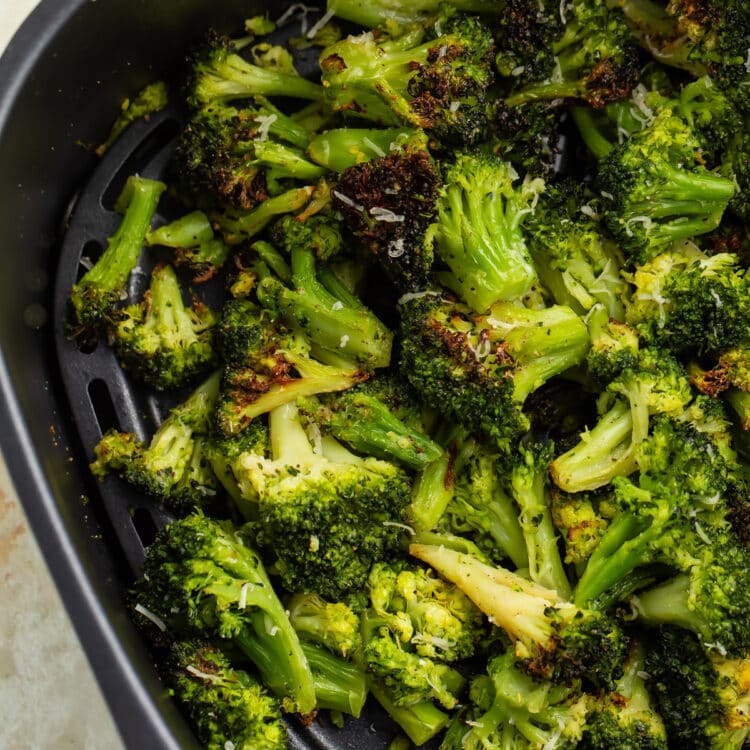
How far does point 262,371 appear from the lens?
78.6 inches

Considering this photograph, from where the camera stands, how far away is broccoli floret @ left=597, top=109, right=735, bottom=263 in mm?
2020

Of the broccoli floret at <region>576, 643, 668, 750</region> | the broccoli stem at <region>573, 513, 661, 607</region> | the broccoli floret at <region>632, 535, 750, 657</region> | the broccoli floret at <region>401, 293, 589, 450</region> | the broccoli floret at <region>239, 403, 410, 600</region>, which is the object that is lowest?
the broccoli floret at <region>576, 643, 668, 750</region>

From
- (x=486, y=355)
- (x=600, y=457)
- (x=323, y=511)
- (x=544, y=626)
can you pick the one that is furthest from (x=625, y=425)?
(x=323, y=511)

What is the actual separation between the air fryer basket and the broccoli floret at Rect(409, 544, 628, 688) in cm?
41

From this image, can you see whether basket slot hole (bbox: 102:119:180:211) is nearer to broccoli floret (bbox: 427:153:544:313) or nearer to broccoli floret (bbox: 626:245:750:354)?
broccoli floret (bbox: 427:153:544:313)

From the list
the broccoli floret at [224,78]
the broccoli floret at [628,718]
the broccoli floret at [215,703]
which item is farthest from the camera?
the broccoli floret at [224,78]

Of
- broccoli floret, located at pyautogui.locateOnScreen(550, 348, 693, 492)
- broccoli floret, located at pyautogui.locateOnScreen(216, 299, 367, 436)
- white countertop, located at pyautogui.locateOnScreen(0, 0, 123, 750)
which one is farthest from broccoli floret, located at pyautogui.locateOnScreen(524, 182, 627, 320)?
white countertop, located at pyautogui.locateOnScreen(0, 0, 123, 750)

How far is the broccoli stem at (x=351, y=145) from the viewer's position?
6.56 feet

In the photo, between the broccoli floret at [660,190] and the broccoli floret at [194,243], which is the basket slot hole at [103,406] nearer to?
the broccoli floret at [194,243]

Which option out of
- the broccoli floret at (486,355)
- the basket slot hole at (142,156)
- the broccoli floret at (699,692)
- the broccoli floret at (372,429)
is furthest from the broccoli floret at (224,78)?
the broccoli floret at (699,692)

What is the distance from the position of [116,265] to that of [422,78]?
0.82 meters

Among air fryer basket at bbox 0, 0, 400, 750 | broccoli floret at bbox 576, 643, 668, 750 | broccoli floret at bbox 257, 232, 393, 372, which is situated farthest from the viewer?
broccoli floret at bbox 257, 232, 393, 372

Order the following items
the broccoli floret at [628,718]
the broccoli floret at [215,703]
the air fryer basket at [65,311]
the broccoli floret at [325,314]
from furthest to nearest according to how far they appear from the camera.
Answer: the broccoli floret at [325,314] → the broccoli floret at [628,718] → the broccoli floret at [215,703] → the air fryer basket at [65,311]

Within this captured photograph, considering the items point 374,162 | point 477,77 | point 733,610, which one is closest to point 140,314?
point 374,162
